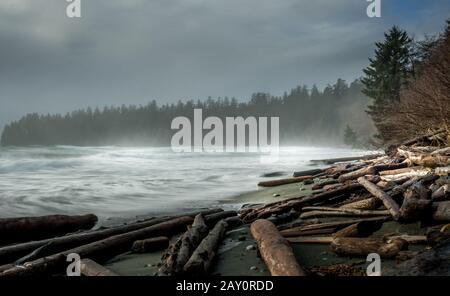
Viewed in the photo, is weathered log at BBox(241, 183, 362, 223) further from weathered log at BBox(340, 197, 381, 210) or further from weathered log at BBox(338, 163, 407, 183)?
weathered log at BBox(338, 163, 407, 183)

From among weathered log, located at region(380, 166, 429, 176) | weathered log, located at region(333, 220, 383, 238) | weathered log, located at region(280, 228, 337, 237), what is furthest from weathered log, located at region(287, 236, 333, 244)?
weathered log, located at region(380, 166, 429, 176)

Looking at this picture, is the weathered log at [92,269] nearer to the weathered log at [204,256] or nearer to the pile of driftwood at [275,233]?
the pile of driftwood at [275,233]

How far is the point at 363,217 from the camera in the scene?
6.70 m

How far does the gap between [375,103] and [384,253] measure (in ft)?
130

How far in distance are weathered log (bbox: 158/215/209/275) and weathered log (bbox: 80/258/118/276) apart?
72 cm

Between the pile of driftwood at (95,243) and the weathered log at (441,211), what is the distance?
3463 mm

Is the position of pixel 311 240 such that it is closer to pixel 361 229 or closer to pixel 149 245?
pixel 361 229

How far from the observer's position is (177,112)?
143875 millimetres

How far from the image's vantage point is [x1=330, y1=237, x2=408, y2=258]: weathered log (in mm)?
4379

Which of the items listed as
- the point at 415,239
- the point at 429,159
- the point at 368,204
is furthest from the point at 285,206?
the point at 429,159

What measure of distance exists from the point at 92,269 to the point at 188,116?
481 ft

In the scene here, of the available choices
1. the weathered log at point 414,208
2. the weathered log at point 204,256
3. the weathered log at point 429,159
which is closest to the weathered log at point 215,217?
the weathered log at point 204,256

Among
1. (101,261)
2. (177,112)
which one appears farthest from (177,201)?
(177,112)
